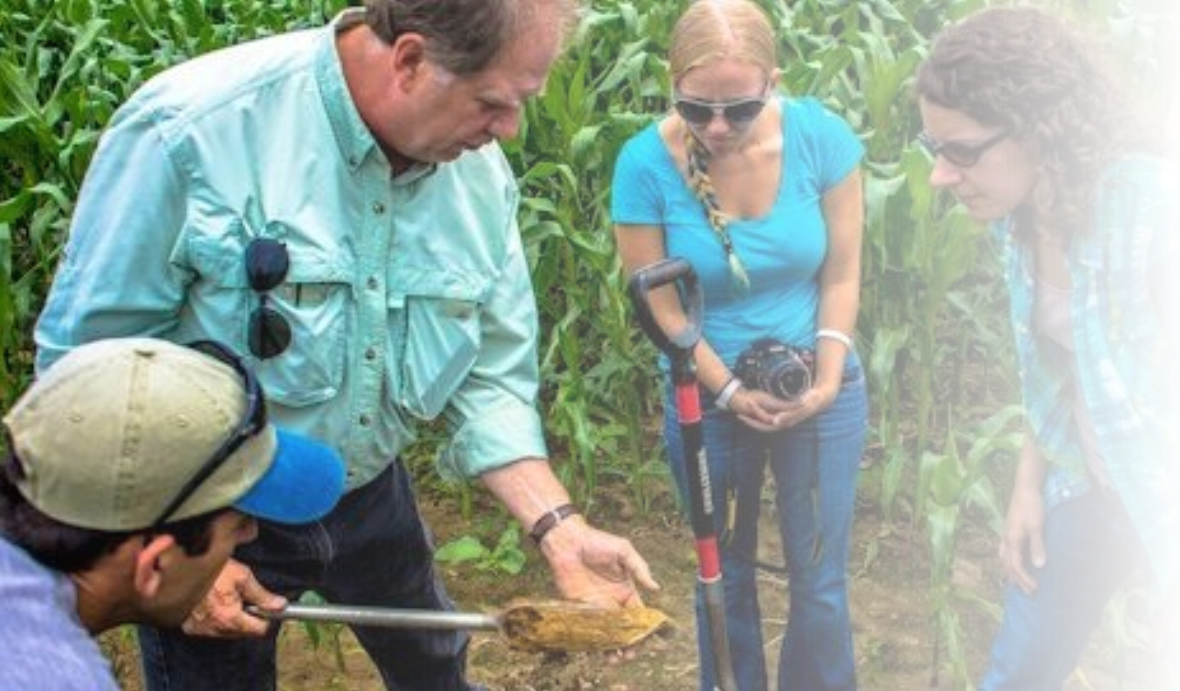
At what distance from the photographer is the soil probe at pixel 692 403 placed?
2404 millimetres

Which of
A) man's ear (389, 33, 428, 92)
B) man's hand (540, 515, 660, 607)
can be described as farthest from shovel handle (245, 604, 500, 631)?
man's ear (389, 33, 428, 92)

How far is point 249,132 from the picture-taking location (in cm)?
210

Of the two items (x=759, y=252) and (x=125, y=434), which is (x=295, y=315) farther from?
(x=759, y=252)

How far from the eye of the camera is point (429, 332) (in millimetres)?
2324

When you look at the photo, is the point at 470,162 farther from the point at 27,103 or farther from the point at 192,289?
the point at 27,103

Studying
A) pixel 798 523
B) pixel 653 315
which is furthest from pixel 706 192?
pixel 798 523

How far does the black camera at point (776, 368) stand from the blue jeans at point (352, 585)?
719mm

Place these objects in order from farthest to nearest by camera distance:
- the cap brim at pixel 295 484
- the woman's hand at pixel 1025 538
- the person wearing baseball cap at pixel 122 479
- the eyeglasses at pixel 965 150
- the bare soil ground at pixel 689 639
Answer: the bare soil ground at pixel 689 639, the woman's hand at pixel 1025 538, the eyeglasses at pixel 965 150, the cap brim at pixel 295 484, the person wearing baseball cap at pixel 122 479

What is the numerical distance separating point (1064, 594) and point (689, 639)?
4.75 ft

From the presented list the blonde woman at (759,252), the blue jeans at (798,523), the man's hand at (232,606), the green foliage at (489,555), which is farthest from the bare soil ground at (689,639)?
the man's hand at (232,606)

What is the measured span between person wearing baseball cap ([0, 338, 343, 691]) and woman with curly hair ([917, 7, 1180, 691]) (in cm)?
128

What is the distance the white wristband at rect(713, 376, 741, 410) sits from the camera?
292 cm

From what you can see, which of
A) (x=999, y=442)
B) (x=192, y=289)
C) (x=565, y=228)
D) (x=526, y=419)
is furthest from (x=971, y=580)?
(x=192, y=289)

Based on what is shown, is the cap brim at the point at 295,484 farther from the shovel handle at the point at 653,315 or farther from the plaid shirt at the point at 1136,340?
the plaid shirt at the point at 1136,340
